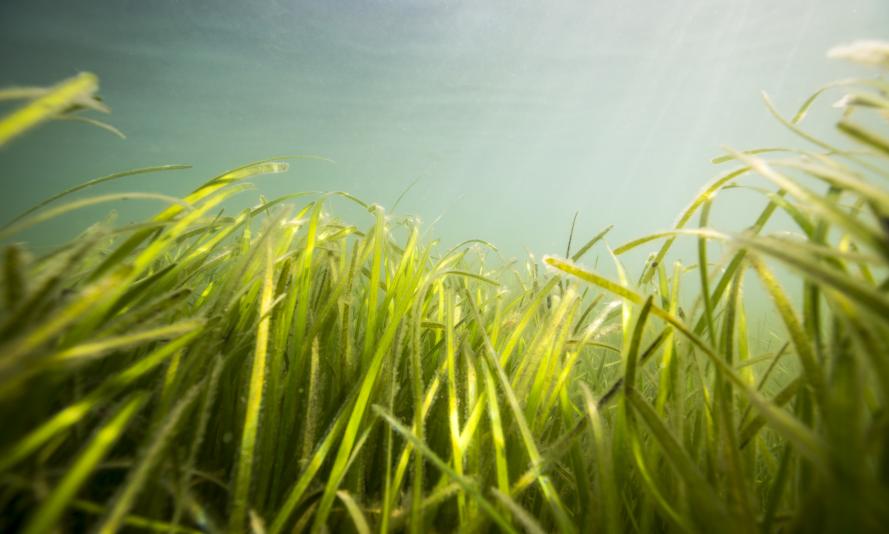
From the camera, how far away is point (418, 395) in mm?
806

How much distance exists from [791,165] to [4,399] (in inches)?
45.8

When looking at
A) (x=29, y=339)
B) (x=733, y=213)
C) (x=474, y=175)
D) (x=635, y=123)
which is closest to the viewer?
(x=29, y=339)

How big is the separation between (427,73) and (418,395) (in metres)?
21.8

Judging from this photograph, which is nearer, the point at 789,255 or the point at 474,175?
the point at 789,255

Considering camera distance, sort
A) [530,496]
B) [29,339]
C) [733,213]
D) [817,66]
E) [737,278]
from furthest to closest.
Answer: [733,213] → [817,66] → [530,496] → [737,278] → [29,339]

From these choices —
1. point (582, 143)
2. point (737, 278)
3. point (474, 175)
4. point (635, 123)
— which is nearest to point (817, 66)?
point (635, 123)

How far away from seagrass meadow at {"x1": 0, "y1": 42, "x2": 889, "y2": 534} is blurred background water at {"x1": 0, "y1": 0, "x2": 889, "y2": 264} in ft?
24.8

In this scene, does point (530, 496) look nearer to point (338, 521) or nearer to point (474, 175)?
point (338, 521)

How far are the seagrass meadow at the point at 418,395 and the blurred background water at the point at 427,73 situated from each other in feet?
24.8

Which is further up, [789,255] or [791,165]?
[791,165]

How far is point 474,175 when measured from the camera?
43.6 meters

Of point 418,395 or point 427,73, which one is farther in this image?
point 427,73

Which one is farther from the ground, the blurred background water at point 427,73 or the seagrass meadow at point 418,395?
the blurred background water at point 427,73

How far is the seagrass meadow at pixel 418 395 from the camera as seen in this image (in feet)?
1.59
